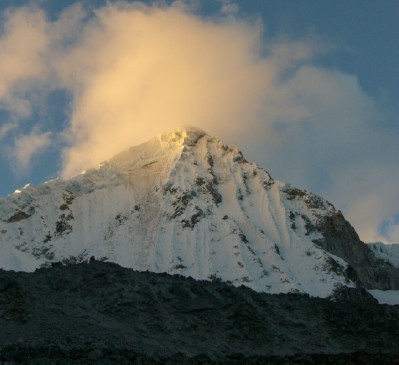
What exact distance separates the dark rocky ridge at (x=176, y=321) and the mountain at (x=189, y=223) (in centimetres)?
4668

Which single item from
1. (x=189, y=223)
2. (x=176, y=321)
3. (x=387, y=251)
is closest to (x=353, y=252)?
(x=189, y=223)

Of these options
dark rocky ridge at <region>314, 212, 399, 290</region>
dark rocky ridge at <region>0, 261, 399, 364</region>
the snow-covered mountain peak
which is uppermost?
the snow-covered mountain peak

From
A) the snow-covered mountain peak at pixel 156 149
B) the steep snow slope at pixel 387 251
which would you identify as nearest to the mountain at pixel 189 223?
the snow-covered mountain peak at pixel 156 149

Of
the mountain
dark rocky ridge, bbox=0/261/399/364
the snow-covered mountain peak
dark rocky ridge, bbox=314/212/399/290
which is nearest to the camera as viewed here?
dark rocky ridge, bbox=0/261/399/364

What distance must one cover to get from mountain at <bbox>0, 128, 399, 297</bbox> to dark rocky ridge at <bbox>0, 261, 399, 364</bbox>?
46.7m

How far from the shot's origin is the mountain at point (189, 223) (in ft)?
308

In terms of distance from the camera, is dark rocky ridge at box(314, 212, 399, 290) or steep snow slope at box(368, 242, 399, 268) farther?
steep snow slope at box(368, 242, 399, 268)

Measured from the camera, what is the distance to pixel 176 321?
36531mm

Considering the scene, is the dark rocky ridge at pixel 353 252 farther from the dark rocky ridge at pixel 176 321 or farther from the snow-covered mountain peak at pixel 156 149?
the dark rocky ridge at pixel 176 321

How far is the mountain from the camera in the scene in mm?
Result: 93812

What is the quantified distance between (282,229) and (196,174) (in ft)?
47.8

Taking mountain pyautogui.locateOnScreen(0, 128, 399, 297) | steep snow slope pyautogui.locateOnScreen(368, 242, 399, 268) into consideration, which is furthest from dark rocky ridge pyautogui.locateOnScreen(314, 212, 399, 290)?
steep snow slope pyautogui.locateOnScreen(368, 242, 399, 268)

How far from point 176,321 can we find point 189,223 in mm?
63607

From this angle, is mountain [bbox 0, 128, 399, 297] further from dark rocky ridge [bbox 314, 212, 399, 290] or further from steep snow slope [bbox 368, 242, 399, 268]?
steep snow slope [bbox 368, 242, 399, 268]
